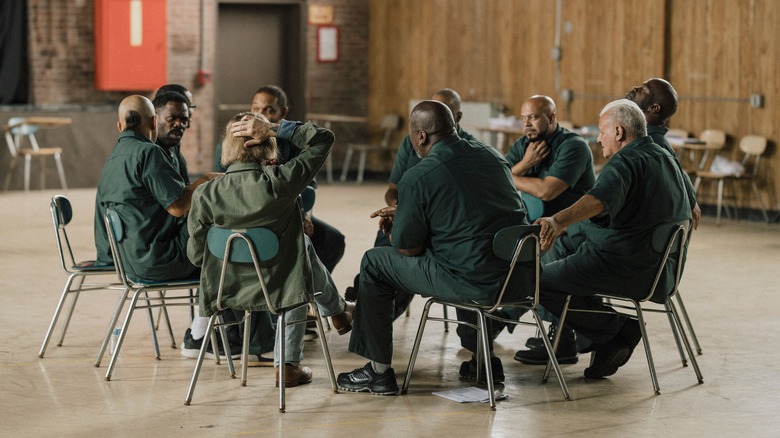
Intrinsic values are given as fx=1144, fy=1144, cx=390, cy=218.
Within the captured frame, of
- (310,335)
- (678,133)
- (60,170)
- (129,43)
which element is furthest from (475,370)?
(129,43)

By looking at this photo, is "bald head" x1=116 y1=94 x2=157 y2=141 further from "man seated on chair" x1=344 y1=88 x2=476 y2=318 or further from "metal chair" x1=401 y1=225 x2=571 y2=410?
"metal chair" x1=401 y1=225 x2=571 y2=410

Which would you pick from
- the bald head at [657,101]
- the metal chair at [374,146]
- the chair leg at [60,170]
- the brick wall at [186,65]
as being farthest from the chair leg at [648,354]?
the metal chair at [374,146]

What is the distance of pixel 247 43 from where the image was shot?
15.3 meters

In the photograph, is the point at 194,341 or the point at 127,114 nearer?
the point at 127,114

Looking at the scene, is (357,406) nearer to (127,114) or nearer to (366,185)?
(127,114)

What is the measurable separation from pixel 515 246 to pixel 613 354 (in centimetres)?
93

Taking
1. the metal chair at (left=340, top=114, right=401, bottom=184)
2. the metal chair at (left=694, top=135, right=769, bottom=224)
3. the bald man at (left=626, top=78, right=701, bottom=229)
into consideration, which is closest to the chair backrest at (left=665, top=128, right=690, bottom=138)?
the metal chair at (left=694, top=135, right=769, bottom=224)

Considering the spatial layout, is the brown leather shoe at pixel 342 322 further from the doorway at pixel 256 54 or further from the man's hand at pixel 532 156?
the doorway at pixel 256 54

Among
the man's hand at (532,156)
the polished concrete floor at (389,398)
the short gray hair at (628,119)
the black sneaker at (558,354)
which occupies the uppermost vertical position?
the short gray hair at (628,119)

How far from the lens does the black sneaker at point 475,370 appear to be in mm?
5066

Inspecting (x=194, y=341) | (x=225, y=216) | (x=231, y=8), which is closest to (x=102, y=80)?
(x=231, y=8)

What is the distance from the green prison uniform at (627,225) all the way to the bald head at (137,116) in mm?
1903

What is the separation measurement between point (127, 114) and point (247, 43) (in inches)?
409

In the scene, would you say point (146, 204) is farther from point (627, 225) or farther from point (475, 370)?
point (627, 225)
